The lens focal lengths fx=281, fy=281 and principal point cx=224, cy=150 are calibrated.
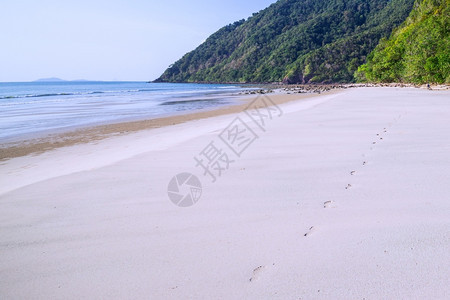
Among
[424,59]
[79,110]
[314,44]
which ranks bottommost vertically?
[79,110]

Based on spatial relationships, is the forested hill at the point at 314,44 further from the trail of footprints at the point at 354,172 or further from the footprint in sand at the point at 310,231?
the footprint in sand at the point at 310,231

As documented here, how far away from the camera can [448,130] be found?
21.1ft

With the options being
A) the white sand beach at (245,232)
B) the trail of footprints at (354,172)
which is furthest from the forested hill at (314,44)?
the white sand beach at (245,232)

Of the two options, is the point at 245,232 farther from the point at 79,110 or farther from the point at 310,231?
the point at 79,110

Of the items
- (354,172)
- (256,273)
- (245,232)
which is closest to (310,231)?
(245,232)

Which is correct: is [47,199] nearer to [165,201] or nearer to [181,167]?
[165,201]

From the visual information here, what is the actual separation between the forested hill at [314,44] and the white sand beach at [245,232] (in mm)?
121370

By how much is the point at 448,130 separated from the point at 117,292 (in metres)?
7.52

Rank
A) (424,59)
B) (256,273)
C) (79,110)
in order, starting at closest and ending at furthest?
(256,273)
(79,110)
(424,59)

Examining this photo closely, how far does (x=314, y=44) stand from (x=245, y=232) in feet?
552

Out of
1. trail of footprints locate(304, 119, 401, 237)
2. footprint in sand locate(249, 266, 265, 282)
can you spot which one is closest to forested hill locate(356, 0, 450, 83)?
trail of footprints locate(304, 119, 401, 237)

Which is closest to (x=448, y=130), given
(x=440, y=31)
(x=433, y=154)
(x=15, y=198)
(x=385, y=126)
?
(x=385, y=126)

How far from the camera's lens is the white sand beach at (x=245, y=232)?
1882mm

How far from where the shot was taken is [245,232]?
253cm
